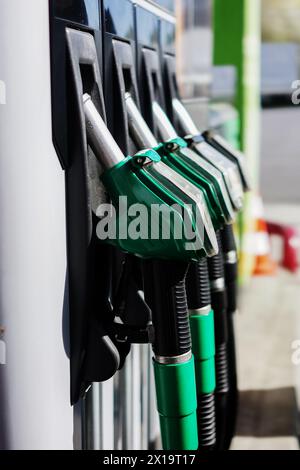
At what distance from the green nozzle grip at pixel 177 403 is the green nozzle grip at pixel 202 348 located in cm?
20

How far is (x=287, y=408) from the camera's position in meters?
3.09

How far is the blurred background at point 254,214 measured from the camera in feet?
9.65

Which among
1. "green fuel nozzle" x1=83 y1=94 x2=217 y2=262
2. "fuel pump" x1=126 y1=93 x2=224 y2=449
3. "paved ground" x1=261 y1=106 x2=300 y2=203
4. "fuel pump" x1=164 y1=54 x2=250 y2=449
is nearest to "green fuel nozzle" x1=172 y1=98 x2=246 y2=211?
"fuel pump" x1=164 y1=54 x2=250 y2=449

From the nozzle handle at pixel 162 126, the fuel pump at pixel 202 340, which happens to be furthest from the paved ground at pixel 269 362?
the nozzle handle at pixel 162 126

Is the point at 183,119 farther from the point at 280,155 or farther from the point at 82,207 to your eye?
the point at 280,155

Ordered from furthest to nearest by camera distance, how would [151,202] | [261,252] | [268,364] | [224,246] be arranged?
1. [261,252]
2. [268,364]
3. [224,246]
4. [151,202]

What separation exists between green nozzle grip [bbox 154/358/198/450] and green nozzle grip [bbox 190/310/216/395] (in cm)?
20

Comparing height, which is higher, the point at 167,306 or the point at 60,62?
the point at 60,62

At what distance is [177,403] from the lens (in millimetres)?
1299

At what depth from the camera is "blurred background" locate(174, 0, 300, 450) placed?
2941 mm

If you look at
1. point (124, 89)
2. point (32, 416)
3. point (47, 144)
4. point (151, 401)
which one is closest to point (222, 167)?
point (124, 89)

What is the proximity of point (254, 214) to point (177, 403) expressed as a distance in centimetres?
382

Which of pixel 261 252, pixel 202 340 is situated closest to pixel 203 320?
pixel 202 340

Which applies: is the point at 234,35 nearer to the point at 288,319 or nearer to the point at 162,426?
the point at 288,319
